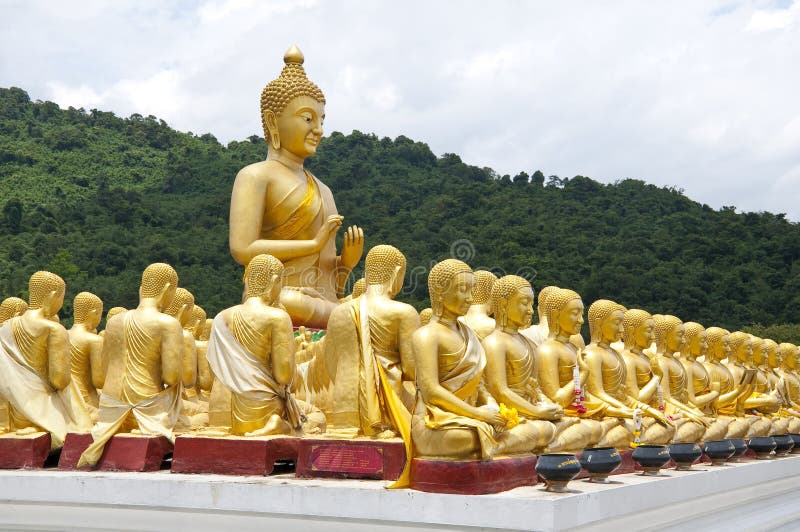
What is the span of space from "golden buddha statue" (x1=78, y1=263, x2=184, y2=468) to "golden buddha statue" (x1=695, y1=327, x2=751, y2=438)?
6322 millimetres

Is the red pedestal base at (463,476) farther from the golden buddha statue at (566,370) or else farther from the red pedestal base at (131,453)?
the red pedestal base at (131,453)

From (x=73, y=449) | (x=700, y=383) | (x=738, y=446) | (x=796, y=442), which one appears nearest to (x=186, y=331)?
(x=73, y=449)

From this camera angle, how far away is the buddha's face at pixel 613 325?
379 inches

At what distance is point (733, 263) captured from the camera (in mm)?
33719

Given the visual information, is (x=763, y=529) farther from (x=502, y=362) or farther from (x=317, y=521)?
(x=317, y=521)

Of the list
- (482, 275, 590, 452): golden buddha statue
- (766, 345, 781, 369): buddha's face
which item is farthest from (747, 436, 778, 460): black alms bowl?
(482, 275, 590, 452): golden buddha statue

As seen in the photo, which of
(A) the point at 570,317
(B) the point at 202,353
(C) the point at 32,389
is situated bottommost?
(C) the point at 32,389

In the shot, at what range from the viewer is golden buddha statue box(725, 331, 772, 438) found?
1252 centimetres

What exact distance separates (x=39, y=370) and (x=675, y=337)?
6611mm

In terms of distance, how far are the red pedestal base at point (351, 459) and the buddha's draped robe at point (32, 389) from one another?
2382 millimetres

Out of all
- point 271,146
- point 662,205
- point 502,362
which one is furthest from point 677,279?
point 502,362

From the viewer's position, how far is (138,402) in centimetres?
849

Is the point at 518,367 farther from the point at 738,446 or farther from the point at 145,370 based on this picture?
the point at 738,446

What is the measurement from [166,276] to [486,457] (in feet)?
11.3
